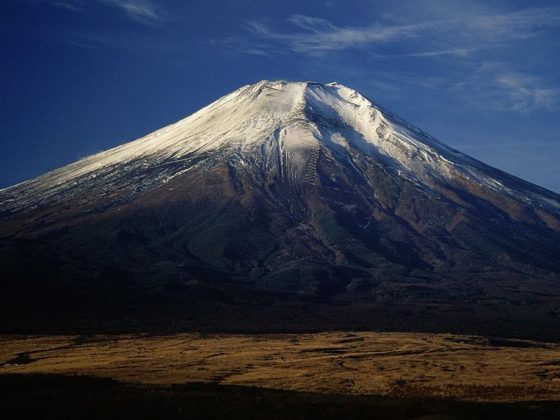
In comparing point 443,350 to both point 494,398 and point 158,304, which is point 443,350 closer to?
point 494,398

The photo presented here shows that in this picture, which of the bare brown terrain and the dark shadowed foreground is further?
the bare brown terrain

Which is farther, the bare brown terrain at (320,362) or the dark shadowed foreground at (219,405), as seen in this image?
the bare brown terrain at (320,362)

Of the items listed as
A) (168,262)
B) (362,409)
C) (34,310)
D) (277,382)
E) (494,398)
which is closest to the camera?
(362,409)

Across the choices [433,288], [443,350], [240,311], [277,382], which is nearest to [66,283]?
[240,311]

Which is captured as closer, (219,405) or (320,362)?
(219,405)

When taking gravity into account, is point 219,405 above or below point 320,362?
above

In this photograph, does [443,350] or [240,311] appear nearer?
Result: [443,350]

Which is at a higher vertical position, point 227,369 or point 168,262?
point 168,262

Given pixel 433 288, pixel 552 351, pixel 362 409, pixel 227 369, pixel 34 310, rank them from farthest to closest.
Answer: pixel 433 288 < pixel 34 310 < pixel 552 351 < pixel 227 369 < pixel 362 409
